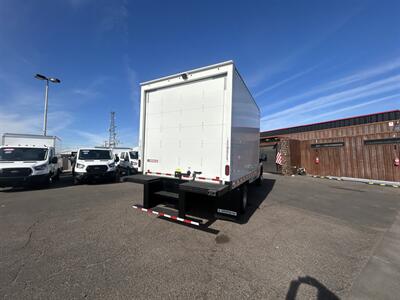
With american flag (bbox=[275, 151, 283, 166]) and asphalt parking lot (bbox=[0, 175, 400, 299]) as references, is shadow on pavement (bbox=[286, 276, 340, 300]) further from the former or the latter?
american flag (bbox=[275, 151, 283, 166])

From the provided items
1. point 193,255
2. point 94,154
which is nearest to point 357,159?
point 193,255

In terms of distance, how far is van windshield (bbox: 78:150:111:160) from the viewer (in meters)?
11.3

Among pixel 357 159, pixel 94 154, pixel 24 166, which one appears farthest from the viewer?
pixel 357 159

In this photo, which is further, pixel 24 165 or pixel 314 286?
pixel 24 165

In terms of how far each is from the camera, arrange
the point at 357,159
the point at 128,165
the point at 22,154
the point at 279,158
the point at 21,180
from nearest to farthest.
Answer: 1. the point at 21,180
2. the point at 22,154
3. the point at 357,159
4. the point at 128,165
5. the point at 279,158

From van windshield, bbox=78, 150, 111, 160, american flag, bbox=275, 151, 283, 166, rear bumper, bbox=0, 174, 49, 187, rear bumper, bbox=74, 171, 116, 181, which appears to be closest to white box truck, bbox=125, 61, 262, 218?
rear bumper, bbox=74, 171, 116, 181

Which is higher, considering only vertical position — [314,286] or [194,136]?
[194,136]

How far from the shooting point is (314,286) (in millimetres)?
2510

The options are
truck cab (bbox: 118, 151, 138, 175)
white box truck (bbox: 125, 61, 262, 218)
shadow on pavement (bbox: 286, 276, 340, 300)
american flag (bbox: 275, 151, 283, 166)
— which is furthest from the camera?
american flag (bbox: 275, 151, 283, 166)

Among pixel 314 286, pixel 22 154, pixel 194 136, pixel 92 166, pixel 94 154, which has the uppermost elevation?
pixel 194 136

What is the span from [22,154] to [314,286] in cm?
1246

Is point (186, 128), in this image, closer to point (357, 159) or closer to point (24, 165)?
point (24, 165)

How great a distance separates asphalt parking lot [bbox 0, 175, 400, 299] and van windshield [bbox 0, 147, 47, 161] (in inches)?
183

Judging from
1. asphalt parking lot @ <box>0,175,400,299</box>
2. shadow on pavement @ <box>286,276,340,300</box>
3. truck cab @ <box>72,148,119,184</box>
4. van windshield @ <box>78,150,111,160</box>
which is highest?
van windshield @ <box>78,150,111,160</box>
